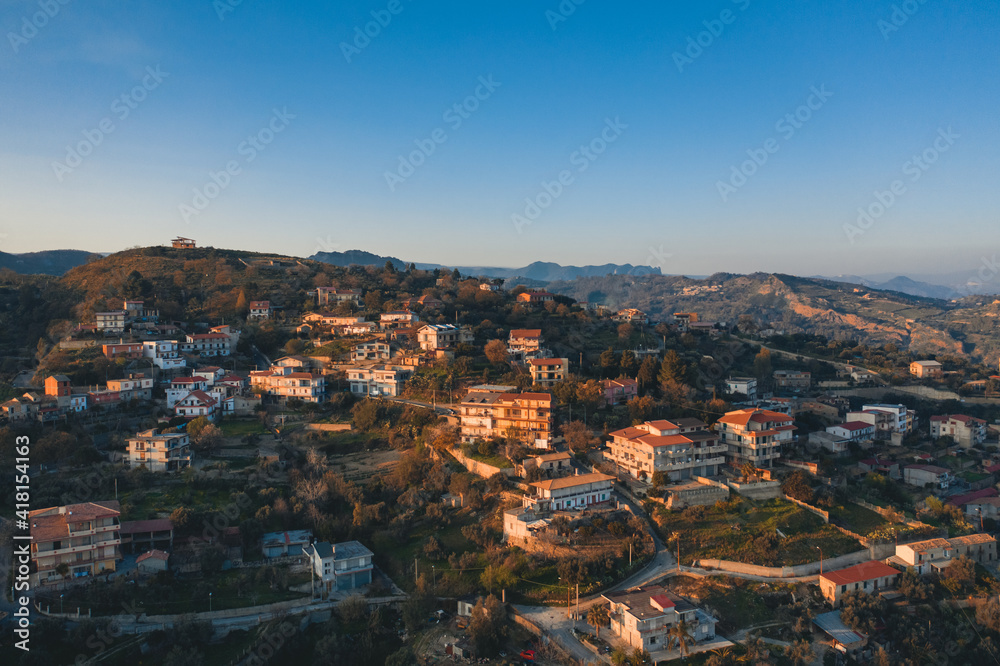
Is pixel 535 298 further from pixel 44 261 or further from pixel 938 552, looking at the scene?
pixel 44 261

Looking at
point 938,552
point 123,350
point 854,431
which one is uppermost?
point 123,350

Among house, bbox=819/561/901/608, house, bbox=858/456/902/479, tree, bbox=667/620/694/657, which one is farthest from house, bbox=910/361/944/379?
tree, bbox=667/620/694/657

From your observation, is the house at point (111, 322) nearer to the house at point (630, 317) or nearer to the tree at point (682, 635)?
the house at point (630, 317)

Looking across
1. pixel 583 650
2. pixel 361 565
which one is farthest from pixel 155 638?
pixel 583 650

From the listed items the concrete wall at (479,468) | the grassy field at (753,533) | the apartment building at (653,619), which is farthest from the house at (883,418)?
the apartment building at (653,619)

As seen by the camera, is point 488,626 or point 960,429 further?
point 960,429

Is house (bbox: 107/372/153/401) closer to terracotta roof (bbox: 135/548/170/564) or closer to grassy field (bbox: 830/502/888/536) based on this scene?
terracotta roof (bbox: 135/548/170/564)

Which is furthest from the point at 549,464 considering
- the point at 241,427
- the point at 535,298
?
the point at 535,298
